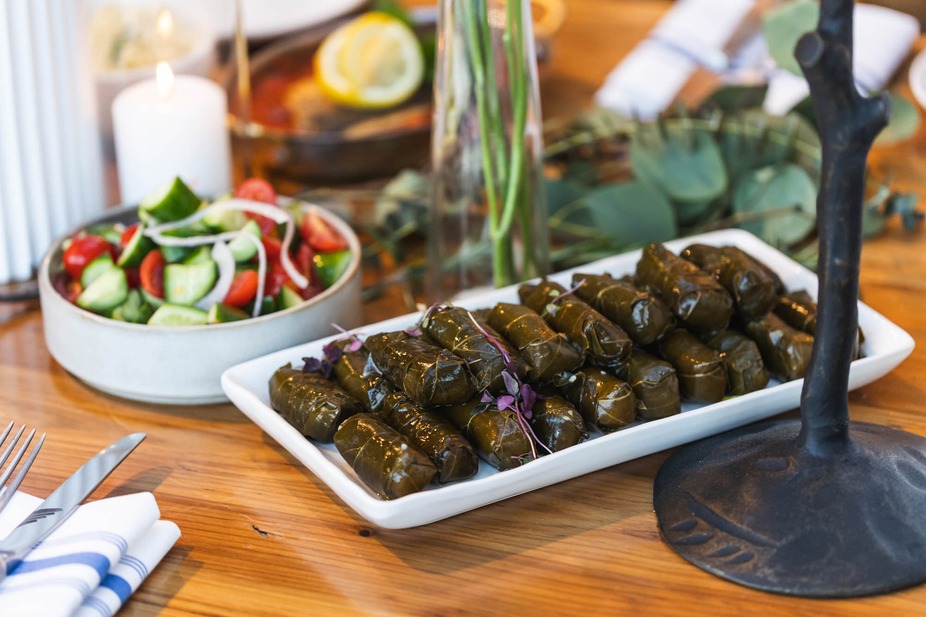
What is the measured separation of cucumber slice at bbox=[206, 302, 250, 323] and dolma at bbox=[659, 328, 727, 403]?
1.79 ft

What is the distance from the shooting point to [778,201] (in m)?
1.88

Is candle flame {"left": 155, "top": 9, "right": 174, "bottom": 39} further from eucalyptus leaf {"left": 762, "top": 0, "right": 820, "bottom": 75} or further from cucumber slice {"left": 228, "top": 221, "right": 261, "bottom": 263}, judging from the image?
eucalyptus leaf {"left": 762, "top": 0, "right": 820, "bottom": 75}

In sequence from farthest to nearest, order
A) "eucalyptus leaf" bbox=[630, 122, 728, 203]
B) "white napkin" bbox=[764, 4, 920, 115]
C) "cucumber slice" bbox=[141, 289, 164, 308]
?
"white napkin" bbox=[764, 4, 920, 115]
"eucalyptus leaf" bbox=[630, 122, 728, 203]
"cucumber slice" bbox=[141, 289, 164, 308]

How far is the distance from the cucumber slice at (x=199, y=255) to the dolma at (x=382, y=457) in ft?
1.20

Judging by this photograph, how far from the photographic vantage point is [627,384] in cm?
129

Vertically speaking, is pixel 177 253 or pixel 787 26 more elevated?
pixel 787 26

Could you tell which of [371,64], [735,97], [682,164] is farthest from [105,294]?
[735,97]

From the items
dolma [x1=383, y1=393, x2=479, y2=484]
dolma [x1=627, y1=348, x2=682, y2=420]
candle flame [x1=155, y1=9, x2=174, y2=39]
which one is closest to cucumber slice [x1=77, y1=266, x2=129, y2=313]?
dolma [x1=383, y1=393, x2=479, y2=484]

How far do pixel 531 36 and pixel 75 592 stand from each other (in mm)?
904

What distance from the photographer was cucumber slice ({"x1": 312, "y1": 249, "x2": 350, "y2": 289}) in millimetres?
1559

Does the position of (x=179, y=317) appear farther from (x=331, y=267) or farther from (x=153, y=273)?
(x=331, y=267)

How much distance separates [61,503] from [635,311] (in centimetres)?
67

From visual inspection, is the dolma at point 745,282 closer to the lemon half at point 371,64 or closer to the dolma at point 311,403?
the dolma at point 311,403

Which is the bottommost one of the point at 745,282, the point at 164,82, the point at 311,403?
the point at 311,403
